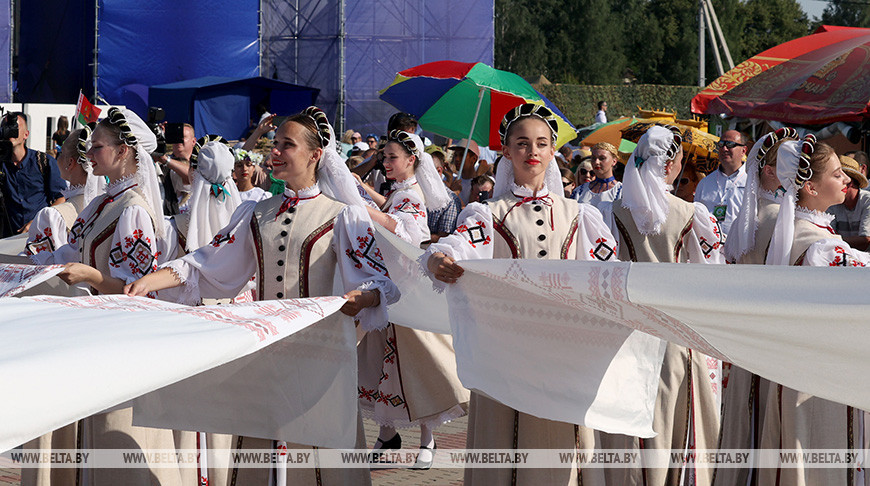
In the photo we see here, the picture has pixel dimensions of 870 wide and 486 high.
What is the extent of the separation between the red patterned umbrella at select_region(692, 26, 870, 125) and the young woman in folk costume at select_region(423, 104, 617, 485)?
7.46 meters

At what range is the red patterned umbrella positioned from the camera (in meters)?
11.3

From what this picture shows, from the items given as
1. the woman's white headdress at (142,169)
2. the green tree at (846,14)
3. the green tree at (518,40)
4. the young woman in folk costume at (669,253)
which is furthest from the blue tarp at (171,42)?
the green tree at (846,14)

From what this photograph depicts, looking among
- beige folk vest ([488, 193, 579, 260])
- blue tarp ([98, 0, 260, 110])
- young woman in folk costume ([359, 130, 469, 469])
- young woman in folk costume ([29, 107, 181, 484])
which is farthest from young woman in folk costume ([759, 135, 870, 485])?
blue tarp ([98, 0, 260, 110])

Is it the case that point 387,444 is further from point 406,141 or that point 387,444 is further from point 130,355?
point 130,355

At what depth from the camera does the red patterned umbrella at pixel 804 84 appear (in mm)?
11266

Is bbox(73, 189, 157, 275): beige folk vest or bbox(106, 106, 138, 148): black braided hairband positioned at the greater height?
bbox(106, 106, 138, 148): black braided hairband

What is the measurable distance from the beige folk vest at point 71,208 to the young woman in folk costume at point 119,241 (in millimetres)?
725

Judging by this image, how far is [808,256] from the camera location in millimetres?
4629

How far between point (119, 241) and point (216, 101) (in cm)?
1652

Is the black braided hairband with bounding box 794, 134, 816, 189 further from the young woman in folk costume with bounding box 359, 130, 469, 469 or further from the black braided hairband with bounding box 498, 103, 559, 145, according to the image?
the young woman in folk costume with bounding box 359, 130, 469, 469

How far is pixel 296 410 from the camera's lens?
4.03 meters

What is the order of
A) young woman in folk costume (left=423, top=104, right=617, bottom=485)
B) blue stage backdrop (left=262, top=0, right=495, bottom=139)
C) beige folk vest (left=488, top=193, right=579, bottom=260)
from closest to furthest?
young woman in folk costume (left=423, top=104, right=617, bottom=485) < beige folk vest (left=488, top=193, right=579, bottom=260) < blue stage backdrop (left=262, top=0, right=495, bottom=139)

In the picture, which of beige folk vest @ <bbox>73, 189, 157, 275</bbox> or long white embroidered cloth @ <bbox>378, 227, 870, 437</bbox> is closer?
long white embroidered cloth @ <bbox>378, 227, 870, 437</bbox>

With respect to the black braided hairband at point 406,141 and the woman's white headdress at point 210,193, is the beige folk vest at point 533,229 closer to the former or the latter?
the woman's white headdress at point 210,193
